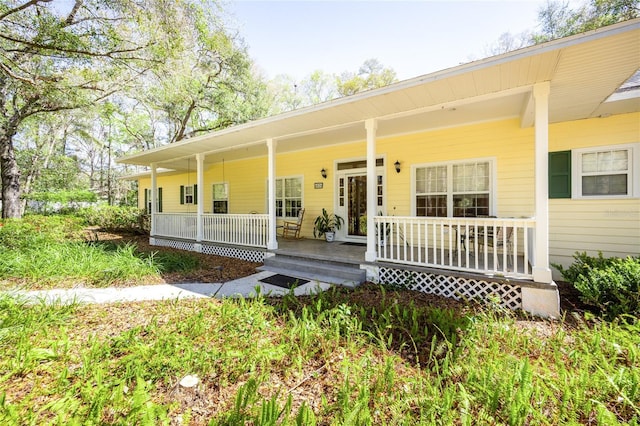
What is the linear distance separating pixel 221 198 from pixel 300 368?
31.3ft

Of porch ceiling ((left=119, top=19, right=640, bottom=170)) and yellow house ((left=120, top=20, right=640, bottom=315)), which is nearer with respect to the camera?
porch ceiling ((left=119, top=19, right=640, bottom=170))

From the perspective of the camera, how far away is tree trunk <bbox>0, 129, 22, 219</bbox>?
1087cm

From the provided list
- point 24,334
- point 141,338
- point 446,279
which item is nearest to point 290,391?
point 141,338

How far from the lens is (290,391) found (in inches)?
85.3

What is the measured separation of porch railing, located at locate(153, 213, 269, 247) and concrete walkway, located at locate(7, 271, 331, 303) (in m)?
1.96

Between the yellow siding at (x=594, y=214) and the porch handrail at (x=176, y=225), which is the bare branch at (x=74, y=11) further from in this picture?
the yellow siding at (x=594, y=214)

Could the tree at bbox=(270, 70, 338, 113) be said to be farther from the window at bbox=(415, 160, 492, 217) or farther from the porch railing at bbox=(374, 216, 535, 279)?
the porch railing at bbox=(374, 216, 535, 279)

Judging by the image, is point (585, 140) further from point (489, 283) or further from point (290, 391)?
point (290, 391)

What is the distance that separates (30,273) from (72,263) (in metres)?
0.58

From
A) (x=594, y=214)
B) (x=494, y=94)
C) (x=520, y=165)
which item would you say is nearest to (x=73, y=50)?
(x=494, y=94)

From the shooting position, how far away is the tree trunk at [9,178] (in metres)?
10.9

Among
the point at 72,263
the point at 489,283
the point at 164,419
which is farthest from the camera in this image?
the point at 72,263

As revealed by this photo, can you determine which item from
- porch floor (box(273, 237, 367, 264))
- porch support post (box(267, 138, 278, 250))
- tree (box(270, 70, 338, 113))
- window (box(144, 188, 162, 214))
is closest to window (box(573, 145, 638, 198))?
porch floor (box(273, 237, 367, 264))

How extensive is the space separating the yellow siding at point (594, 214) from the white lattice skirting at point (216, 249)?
20.5ft
